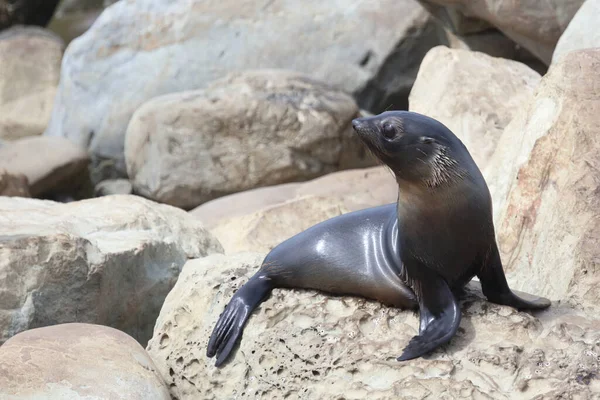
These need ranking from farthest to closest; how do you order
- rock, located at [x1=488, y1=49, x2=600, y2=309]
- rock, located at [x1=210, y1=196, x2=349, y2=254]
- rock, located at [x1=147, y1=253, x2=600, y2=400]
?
rock, located at [x1=210, y1=196, x2=349, y2=254], rock, located at [x1=488, y1=49, x2=600, y2=309], rock, located at [x1=147, y1=253, x2=600, y2=400]

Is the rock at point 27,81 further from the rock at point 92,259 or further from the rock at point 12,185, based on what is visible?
the rock at point 92,259

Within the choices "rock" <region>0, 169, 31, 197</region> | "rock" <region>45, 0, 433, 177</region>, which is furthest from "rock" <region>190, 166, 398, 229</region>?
"rock" <region>45, 0, 433, 177</region>

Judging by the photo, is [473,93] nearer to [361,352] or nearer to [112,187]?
[361,352]

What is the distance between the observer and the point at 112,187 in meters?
10.2

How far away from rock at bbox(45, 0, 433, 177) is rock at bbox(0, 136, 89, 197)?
1.58ft

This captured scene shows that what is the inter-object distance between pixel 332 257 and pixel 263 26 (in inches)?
269

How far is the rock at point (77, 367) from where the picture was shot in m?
3.25

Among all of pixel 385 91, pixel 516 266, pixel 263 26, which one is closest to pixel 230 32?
→ pixel 263 26

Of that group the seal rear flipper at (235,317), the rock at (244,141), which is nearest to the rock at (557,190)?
the seal rear flipper at (235,317)

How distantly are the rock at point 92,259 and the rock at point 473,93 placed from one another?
1.77 meters

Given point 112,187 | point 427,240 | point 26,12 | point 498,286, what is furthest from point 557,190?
point 26,12

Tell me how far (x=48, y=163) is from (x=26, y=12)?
6.88m

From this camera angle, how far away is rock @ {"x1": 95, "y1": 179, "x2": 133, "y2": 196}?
1005 centimetres

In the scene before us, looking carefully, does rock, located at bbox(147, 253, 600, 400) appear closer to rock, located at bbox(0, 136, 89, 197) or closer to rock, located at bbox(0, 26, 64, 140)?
rock, located at bbox(0, 136, 89, 197)
